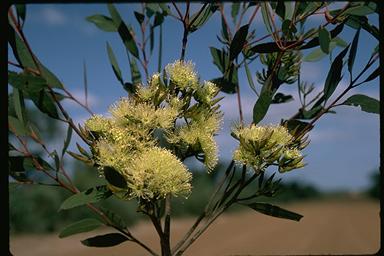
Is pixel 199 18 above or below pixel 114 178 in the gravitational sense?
above

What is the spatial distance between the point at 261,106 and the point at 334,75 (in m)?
0.14

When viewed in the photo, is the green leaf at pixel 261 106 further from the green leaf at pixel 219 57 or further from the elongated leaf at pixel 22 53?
the elongated leaf at pixel 22 53

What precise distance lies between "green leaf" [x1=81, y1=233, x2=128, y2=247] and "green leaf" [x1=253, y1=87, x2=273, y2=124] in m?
0.27

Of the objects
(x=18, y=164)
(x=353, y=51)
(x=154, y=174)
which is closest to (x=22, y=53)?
(x=18, y=164)

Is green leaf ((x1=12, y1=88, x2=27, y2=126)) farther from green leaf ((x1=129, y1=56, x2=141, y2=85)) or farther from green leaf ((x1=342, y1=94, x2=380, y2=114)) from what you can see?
green leaf ((x1=342, y1=94, x2=380, y2=114))

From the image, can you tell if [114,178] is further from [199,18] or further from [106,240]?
[199,18]

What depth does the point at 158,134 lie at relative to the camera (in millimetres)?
685

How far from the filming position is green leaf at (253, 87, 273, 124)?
0.70m

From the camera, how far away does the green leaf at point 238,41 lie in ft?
2.34

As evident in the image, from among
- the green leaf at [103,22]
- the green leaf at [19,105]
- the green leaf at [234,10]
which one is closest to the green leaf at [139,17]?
the green leaf at [103,22]

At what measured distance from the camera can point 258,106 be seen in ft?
2.30

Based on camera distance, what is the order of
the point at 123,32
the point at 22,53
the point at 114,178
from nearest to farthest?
the point at 114,178 → the point at 22,53 → the point at 123,32

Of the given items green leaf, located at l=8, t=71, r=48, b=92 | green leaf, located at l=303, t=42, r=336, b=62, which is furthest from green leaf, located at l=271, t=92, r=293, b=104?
green leaf, located at l=8, t=71, r=48, b=92

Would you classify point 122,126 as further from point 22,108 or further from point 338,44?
point 338,44
